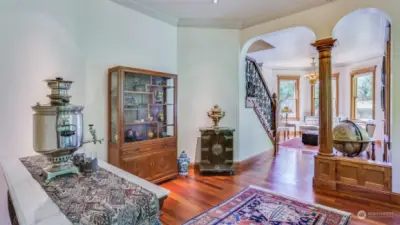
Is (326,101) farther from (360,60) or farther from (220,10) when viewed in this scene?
(360,60)

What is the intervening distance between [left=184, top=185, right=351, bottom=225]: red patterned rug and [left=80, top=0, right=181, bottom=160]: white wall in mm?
1876

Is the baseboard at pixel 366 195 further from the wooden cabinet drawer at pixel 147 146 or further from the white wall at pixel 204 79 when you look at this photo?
the wooden cabinet drawer at pixel 147 146

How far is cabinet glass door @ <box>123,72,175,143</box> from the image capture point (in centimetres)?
327

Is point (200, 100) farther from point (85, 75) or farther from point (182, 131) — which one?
point (85, 75)

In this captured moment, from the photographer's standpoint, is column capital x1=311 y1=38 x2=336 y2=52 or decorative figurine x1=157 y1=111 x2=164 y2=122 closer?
column capital x1=311 y1=38 x2=336 y2=52

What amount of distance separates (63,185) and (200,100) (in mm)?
3294

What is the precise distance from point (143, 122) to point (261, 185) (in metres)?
2.19

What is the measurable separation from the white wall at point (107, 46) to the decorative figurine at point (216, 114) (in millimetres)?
1315

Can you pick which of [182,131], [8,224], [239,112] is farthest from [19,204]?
[239,112]

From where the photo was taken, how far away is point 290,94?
30.9 feet

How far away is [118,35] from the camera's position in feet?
10.8

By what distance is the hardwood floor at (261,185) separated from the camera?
2.52 metres

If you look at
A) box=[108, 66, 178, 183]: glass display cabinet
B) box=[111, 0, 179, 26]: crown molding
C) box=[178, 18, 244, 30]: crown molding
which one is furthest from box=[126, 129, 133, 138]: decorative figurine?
box=[178, 18, 244, 30]: crown molding

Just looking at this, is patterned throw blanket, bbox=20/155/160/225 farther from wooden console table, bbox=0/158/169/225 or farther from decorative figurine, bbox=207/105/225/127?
decorative figurine, bbox=207/105/225/127
